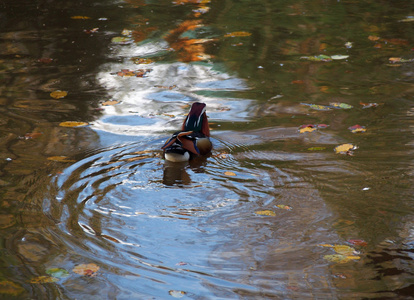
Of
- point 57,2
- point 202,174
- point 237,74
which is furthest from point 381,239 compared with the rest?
point 57,2

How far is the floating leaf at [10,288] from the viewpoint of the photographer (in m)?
3.81

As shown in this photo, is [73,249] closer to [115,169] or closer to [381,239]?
[115,169]

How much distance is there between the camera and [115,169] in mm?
5785

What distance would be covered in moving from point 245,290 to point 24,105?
499cm

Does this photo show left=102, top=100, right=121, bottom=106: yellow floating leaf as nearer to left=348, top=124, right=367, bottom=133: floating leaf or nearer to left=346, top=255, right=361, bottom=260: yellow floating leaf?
left=348, top=124, right=367, bottom=133: floating leaf

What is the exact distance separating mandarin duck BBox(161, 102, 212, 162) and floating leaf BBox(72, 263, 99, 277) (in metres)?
2.26

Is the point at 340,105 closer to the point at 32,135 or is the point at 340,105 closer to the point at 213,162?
the point at 213,162

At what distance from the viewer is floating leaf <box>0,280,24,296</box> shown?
12.5ft

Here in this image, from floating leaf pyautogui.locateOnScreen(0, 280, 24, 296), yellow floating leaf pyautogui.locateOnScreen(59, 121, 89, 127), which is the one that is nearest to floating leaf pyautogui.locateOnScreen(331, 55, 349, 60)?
yellow floating leaf pyautogui.locateOnScreen(59, 121, 89, 127)

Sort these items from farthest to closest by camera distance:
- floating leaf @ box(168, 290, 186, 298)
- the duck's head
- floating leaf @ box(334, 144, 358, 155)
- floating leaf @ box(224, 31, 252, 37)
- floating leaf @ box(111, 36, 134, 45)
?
1. floating leaf @ box(224, 31, 252, 37)
2. floating leaf @ box(111, 36, 134, 45)
3. the duck's head
4. floating leaf @ box(334, 144, 358, 155)
5. floating leaf @ box(168, 290, 186, 298)

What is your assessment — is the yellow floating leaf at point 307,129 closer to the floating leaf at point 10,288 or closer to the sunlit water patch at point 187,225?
the sunlit water patch at point 187,225

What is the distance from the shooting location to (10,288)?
385cm

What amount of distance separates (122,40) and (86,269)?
713 centimetres

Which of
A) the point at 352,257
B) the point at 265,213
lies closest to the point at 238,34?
the point at 265,213
